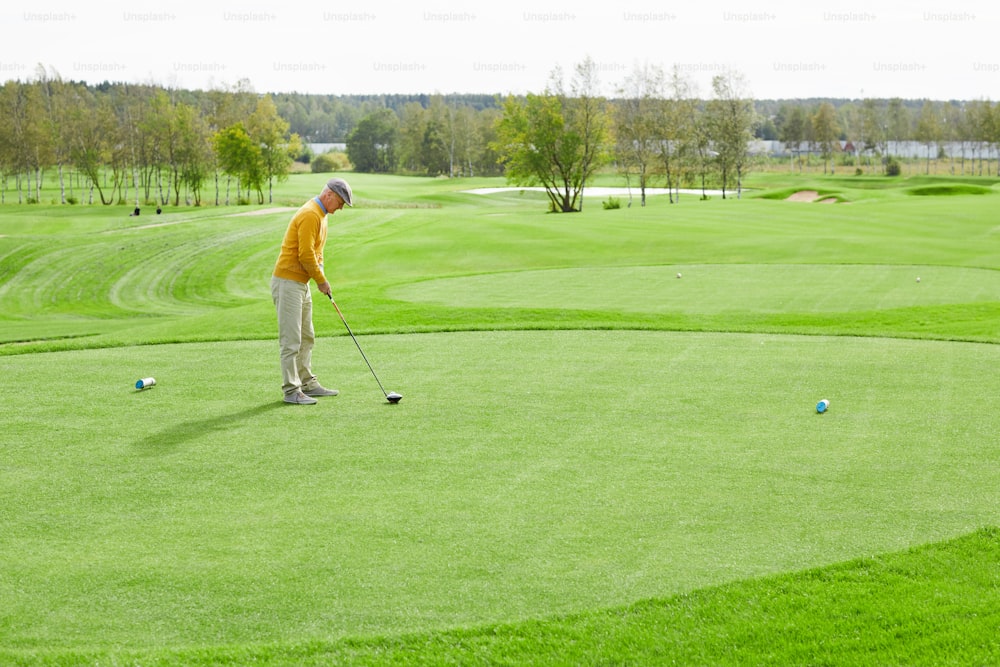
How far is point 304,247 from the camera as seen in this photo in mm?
10125

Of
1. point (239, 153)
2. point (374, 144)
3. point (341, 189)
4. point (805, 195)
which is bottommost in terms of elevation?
point (341, 189)

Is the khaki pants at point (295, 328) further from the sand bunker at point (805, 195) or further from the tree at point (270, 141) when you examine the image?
the sand bunker at point (805, 195)

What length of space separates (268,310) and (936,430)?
13.0 metres

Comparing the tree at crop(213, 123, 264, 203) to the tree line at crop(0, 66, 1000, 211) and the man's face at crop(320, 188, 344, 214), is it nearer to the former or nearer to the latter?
the tree line at crop(0, 66, 1000, 211)

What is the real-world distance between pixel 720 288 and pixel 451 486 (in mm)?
14032

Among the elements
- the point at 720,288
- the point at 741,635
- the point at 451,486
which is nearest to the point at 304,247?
the point at 451,486

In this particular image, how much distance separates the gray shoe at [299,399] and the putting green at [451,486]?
0.68 ft

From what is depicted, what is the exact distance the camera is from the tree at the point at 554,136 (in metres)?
79.5

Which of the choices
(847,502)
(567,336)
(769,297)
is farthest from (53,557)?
(769,297)

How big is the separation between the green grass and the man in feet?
1.25

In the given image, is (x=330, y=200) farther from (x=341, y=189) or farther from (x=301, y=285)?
(x=301, y=285)

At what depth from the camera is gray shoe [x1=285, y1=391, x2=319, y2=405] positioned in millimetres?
9680

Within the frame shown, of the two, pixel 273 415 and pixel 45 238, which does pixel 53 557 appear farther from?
pixel 45 238

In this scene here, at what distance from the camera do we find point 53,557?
554cm
